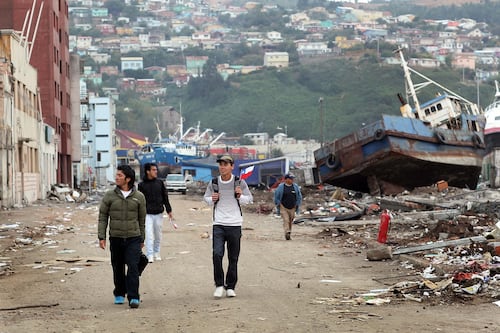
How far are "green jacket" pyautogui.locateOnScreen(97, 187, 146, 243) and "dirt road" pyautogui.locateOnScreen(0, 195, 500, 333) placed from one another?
2.68 feet

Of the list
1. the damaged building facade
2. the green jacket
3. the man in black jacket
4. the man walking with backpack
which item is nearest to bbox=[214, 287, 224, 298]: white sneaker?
the man walking with backpack

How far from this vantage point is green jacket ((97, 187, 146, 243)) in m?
11.4

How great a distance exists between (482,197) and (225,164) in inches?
774

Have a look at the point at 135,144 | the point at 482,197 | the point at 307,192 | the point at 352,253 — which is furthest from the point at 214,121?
the point at 352,253

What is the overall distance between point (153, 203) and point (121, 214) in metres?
4.61

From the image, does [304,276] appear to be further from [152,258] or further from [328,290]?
[152,258]

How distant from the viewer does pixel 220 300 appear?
11.6 m

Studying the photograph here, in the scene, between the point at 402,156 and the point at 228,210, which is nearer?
the point at 228,210

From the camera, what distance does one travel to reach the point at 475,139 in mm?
41250

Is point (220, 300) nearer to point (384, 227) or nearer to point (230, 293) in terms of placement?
point (230, 293)

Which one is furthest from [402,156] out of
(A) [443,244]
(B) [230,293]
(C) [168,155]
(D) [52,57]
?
(C) [168,155]

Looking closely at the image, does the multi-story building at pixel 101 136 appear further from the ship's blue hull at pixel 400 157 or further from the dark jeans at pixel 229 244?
the dark jeans at pixel 229 244

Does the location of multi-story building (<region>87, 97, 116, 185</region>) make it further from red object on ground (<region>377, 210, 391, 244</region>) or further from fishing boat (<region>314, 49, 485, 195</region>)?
red object on ground (<region>377, 210, 391, 244</region>)

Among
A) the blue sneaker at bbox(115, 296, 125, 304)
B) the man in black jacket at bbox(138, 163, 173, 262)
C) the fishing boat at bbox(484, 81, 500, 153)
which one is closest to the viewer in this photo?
the blue sneaker at bbox(115, 296, 125, 304)
